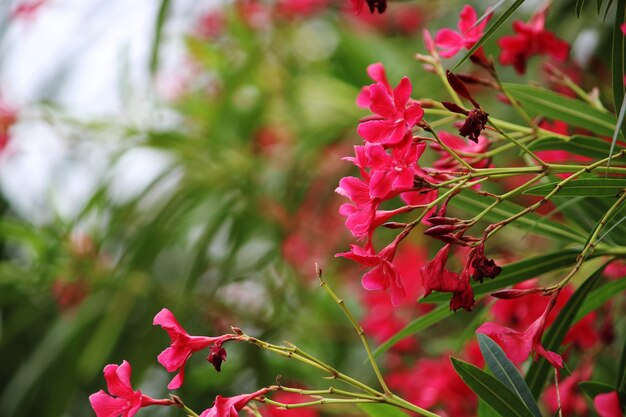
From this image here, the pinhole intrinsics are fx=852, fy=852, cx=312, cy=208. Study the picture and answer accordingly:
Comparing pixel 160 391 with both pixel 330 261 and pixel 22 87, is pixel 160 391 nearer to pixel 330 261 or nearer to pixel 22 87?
pixel 330 261

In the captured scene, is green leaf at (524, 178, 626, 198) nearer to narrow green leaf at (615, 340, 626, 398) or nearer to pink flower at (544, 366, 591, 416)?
narrow green leaf at (615, 340, 626, 398)

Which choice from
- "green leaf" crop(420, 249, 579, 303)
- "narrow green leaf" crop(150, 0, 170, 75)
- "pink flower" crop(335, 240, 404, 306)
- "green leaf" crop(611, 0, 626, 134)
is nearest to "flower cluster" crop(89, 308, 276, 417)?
"pink flower" crop(335, 240, 404, 306)

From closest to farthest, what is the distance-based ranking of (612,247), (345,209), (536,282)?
1. (345,209)
2. (612,247)
3. (536,282)

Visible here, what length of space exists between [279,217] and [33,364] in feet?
1.80

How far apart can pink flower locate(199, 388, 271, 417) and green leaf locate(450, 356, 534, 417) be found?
0.45 ft

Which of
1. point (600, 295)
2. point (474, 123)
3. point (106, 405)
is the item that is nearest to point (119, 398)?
point (106, 405)

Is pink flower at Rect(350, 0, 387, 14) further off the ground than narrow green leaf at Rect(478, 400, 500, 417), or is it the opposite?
pink flower at Rect(350, 0, 387, 14)

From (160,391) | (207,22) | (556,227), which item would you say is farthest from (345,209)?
(207,22)

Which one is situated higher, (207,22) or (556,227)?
(556,227)

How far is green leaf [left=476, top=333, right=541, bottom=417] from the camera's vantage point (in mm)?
584

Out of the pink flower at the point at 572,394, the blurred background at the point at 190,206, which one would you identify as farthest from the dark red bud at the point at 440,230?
the blurred background at the point at 190,206

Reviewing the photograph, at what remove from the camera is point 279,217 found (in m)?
1.72

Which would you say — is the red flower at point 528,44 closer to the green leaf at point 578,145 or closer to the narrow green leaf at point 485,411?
the green leaf at point 578,145

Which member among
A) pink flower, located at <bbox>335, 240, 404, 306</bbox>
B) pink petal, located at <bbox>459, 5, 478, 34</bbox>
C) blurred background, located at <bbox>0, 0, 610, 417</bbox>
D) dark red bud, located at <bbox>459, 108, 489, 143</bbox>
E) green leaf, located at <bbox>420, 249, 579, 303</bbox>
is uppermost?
pink petal, located at <bbox>459, 5, 478, 34</bbox>
